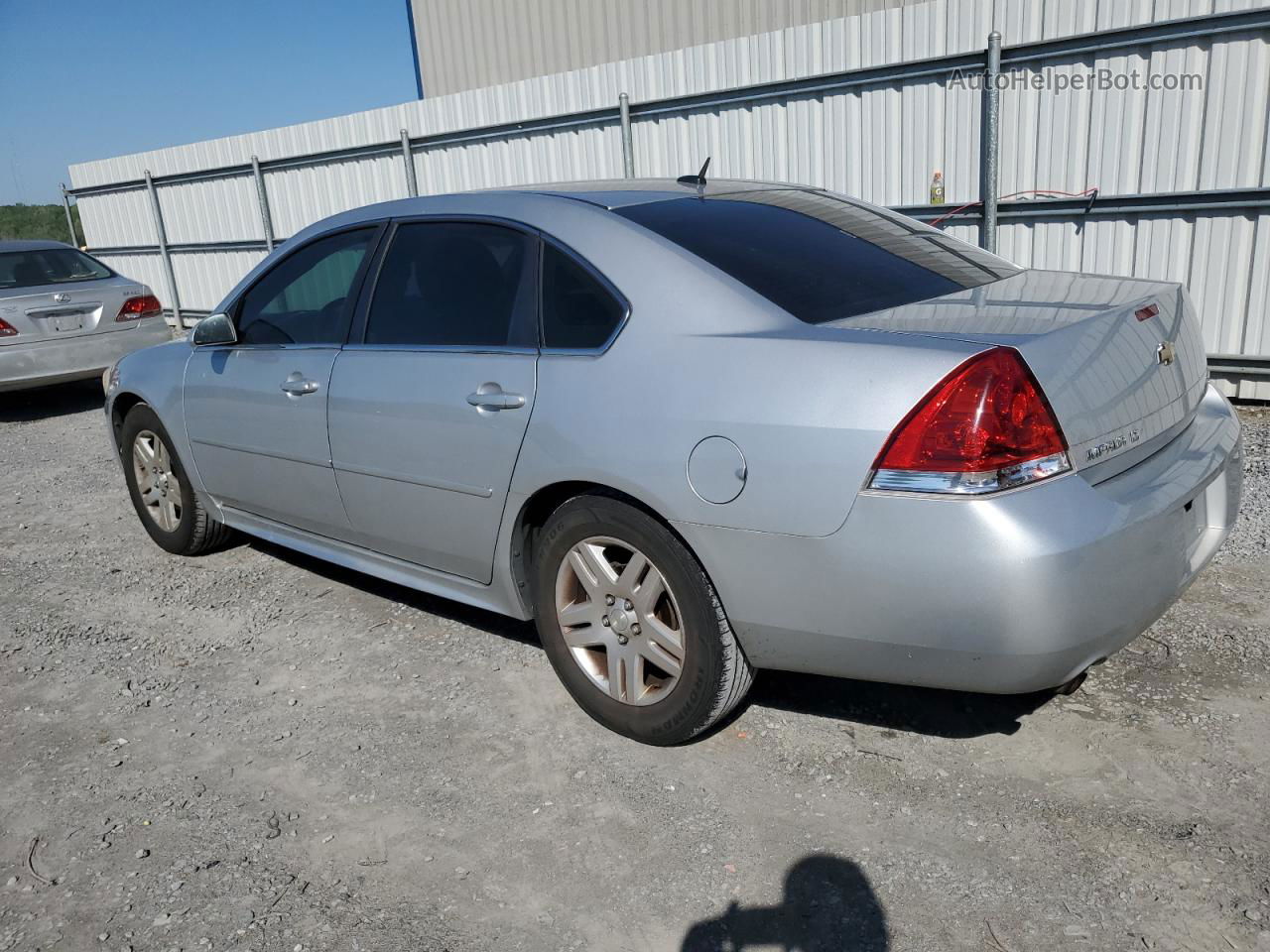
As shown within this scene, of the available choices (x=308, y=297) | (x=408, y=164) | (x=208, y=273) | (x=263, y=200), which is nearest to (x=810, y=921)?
(x=308, y=297)

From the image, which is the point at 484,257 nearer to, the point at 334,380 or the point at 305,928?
the point at 334,380

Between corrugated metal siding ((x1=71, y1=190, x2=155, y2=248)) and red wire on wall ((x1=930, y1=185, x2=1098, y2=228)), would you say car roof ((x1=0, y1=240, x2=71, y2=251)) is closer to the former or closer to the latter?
corrugated metal siding ((x1=71, y1=190, x2=155, y2=248))

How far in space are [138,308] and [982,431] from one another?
901 cm

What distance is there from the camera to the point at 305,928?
236 centimetres

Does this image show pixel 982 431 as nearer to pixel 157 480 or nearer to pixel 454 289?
pixel 454 289

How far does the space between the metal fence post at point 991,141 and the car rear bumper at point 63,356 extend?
6.96 m

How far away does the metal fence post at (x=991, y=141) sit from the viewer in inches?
261

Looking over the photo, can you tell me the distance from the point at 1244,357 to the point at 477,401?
530cm

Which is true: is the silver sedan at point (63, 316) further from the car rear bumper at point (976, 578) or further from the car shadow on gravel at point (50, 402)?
the car rear bumper at point (976, 578)

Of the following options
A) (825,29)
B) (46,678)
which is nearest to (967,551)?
(46,678)

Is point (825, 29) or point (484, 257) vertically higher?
point (825, 29)

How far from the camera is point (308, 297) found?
3910 mm

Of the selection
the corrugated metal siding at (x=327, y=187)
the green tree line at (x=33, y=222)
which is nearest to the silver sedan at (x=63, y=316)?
the corrugated metal siding at (x=327, y=187)

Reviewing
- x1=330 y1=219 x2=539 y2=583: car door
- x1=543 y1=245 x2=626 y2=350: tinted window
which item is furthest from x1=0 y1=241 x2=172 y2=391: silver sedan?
x1=543 y1=245 x2=626 y2=350: tinted window
